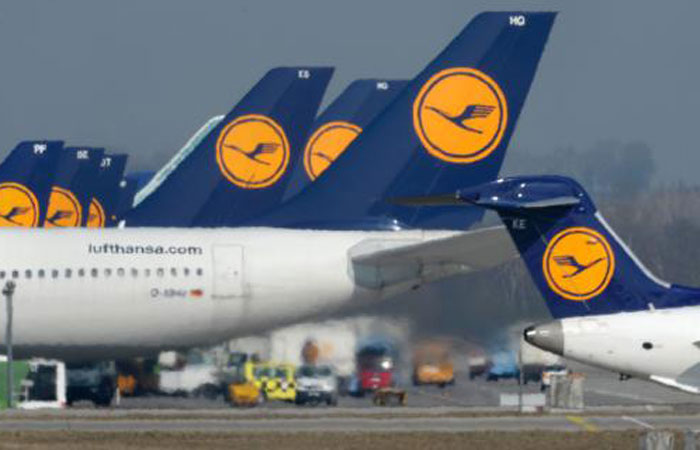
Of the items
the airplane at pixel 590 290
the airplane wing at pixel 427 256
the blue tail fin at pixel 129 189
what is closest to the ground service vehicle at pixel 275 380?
the airplane wing at pixel 427 256

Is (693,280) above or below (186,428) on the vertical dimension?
above

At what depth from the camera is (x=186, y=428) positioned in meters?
54.2

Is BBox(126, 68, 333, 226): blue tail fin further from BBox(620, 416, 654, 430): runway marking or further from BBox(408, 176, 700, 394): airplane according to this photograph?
BBox(408, 176, 700, 394): airplane

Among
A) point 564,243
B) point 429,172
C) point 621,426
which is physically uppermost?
point 429,172

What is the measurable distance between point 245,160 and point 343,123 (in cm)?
1010

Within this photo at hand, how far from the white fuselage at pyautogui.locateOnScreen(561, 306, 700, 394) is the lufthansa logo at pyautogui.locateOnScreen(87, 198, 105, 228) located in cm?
4708

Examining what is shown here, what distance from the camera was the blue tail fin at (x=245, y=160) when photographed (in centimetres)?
6975

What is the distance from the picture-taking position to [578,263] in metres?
46.5

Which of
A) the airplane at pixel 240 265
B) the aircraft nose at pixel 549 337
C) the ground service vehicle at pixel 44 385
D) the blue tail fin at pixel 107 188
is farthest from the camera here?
the blue tail fin at pixel 107 188

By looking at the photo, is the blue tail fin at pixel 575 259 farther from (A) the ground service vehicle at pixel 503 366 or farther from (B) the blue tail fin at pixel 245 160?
(B) the blue tail fin at pixel 245 160

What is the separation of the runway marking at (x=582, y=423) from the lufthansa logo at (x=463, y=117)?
8847 millimetres

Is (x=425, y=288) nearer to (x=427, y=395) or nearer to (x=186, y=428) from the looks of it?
(x=427, y=395)

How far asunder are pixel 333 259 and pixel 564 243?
17464 millimetres

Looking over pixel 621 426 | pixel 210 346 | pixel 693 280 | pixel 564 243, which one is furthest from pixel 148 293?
pixel 693 280
